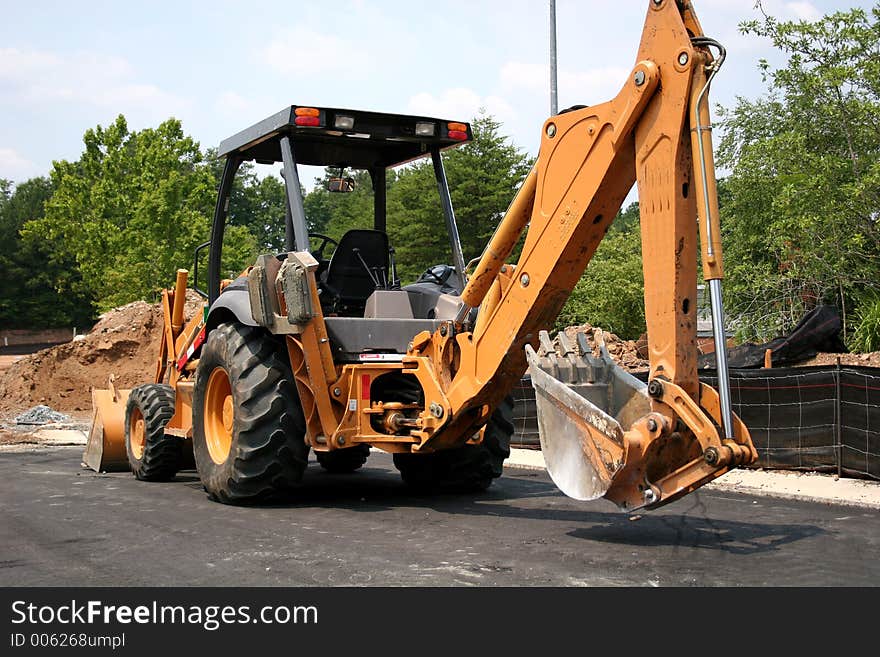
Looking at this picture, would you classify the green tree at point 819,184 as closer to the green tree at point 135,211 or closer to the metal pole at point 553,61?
the metal pole at point 553,61

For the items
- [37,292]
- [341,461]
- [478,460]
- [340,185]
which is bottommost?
[341,461]

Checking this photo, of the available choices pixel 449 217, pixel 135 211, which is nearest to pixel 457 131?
pixel 449 217

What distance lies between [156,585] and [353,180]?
4.74 meters

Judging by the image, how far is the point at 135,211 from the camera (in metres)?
37.2

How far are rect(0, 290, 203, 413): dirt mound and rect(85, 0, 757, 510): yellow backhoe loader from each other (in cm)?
1177

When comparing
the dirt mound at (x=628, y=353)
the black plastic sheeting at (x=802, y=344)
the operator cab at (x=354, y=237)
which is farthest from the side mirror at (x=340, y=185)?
the dirt mound at (x=628, y=353)

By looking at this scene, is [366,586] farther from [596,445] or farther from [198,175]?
[198,175]

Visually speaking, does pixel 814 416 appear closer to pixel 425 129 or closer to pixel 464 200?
pixel 425 129

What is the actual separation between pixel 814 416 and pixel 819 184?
24.4ft

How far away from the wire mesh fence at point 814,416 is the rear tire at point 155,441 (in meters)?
5.69

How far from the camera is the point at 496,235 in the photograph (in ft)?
23.6

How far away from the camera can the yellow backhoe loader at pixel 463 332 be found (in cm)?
586

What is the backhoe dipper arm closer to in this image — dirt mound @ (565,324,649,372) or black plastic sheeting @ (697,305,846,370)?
black plastic sheeting @ (697,305,846,370)
